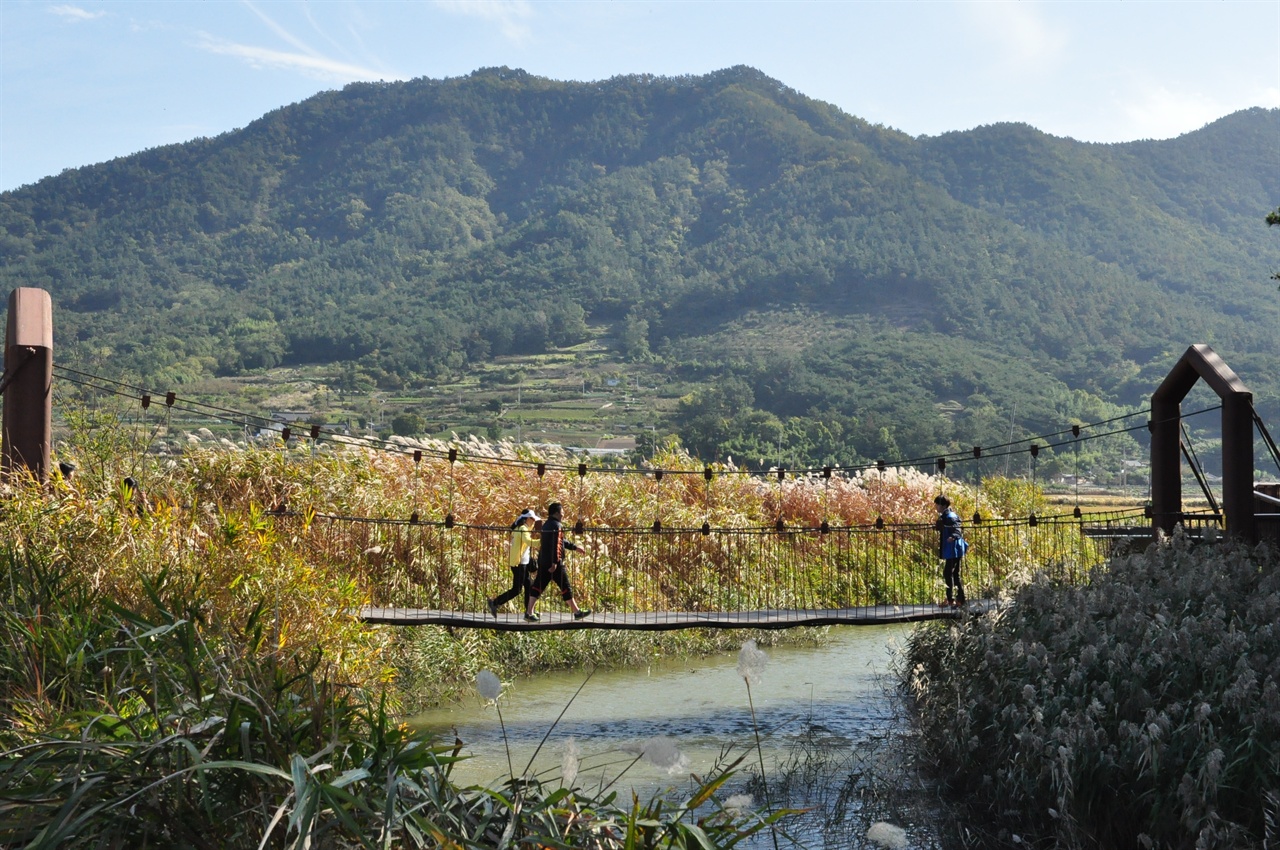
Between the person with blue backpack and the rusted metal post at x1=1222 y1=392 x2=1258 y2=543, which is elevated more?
the rusted metal post at x1=1222 y1=392 x2=1258 y2=543

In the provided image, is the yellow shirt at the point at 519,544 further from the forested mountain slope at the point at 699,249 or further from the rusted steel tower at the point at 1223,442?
the forested mountain slope at the point at 699,249

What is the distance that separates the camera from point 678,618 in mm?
8367

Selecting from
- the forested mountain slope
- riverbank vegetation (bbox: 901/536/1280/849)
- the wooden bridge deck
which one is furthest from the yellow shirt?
the forested mountain slope

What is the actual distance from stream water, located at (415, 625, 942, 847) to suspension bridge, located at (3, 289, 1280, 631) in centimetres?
63

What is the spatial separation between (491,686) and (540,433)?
40400 millimetres

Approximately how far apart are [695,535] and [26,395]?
6.66 m

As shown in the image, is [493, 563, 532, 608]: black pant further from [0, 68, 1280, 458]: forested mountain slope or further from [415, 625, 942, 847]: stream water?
[0, 68, 1280, 458]: forested mountain slope

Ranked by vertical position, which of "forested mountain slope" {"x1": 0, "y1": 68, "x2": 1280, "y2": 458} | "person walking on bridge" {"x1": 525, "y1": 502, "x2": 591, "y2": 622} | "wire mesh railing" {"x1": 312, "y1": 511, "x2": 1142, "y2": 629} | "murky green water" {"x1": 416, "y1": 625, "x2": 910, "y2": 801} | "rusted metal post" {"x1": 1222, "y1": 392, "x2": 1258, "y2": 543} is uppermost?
"forested mountain slope" {"x1": 0, "y1": 68, "x2": 1280, "y2": 458}

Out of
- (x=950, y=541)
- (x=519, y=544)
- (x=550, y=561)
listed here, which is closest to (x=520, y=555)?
(x=519, y=544)

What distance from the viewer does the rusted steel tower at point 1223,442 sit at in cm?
760

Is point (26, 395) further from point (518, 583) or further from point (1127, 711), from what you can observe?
point (1127, 711)

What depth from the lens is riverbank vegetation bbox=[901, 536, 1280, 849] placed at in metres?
4.75

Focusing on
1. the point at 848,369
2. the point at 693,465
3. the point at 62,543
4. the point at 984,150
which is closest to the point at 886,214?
the point at 984,150

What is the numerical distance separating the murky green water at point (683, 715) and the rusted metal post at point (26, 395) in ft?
9.96
